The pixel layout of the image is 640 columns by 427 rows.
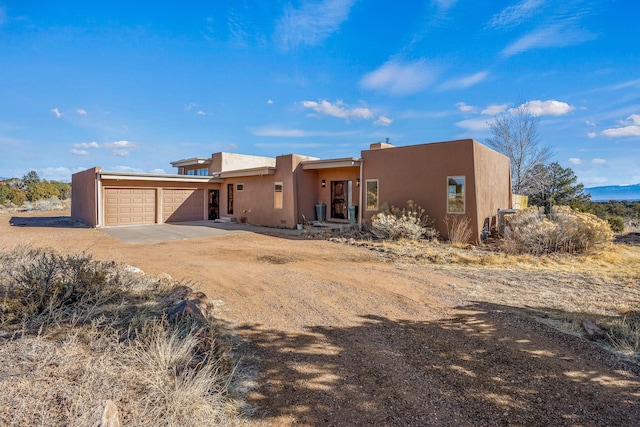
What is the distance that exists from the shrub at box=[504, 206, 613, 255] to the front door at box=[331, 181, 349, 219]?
7.93 metres

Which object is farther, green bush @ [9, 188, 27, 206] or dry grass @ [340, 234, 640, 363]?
green bush @ [9, 188, 27, 206]

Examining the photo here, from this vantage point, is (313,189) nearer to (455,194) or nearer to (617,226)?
(455,194)

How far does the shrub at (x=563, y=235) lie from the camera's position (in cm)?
931

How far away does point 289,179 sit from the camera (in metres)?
15.8

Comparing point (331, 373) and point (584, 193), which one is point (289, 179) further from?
point (584, 193)

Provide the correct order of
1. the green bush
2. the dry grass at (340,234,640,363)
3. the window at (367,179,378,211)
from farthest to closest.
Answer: the green bush, the window at (367,179,378,211), the dry grass at (340,234,640,363)

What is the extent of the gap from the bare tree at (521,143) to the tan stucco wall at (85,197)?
950 inches

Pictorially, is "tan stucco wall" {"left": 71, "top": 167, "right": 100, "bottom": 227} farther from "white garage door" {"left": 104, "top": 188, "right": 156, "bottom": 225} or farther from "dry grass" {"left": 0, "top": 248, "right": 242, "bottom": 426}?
"dry grass" {"left": 0, "top": 248, "right": 242, "bottom": 426}

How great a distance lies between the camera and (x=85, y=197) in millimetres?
17688

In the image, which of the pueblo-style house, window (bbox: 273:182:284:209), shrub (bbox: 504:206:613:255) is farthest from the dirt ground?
window (bbox: 273:182:284:209)

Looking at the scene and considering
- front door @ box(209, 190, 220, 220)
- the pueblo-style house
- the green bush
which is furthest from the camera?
the green bush

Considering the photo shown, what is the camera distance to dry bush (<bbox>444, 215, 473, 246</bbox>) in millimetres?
11344

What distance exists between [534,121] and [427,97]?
9159 millimetres

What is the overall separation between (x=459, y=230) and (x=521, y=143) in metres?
14.0
